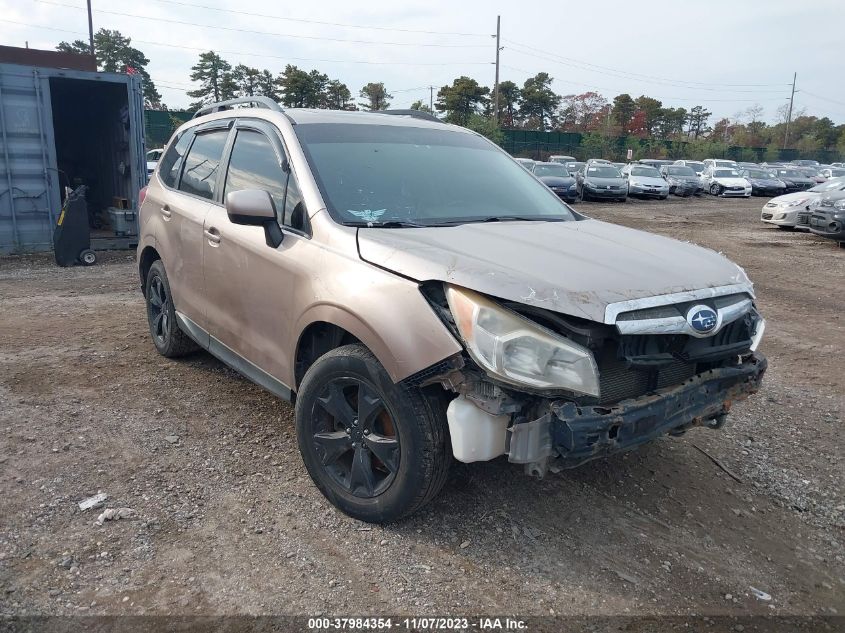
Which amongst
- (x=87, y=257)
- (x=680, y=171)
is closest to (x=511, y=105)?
(x=680, y=171)

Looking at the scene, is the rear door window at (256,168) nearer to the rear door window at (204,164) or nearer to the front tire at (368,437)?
the rear door window at (204,164)

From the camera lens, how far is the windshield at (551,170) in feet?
79.1

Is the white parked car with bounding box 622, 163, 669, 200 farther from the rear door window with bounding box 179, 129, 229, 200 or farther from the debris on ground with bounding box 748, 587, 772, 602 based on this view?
the debris on ground with bounding box 748, 587, 772, 602

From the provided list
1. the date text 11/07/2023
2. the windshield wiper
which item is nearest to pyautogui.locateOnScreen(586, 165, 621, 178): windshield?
the windshield wiper

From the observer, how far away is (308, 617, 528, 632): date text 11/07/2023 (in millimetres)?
2482

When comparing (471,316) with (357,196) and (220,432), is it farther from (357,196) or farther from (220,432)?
(220,432)

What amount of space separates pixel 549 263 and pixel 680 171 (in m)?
29.6

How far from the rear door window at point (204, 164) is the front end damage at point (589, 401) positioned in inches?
91.4

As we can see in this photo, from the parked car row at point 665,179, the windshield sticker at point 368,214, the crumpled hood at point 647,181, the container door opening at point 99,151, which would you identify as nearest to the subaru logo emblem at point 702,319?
the windshield sticker at point 368,214

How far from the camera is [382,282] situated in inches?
112

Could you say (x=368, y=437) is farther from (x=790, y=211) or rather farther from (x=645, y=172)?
(x=645, y=172)

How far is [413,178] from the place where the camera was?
12.3 ft

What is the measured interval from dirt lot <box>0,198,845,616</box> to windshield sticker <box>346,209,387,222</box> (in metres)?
1.42

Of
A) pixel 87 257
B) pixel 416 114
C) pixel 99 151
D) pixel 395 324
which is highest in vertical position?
pixel 416 114
